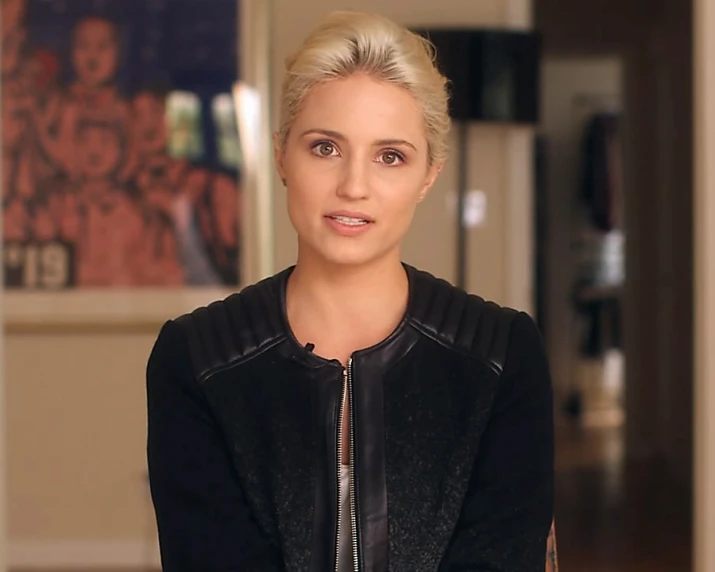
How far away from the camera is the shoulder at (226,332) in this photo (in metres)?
1.14

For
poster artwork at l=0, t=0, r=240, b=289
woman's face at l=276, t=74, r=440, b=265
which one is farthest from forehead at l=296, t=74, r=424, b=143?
poster artwork at l=0, t=0, r=240, b=289

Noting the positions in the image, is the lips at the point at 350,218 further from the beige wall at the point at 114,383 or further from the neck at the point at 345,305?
the beige wall at the point at 114,383

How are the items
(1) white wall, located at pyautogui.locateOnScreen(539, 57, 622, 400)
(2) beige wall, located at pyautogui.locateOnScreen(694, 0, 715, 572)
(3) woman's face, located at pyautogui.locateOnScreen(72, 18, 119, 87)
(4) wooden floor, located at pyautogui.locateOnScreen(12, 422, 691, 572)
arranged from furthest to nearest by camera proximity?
(1) white wall, located at pyautogui.locateOnScreen(539, 57, 622, 400)
(4) wooden floor, located at pyautogui.locateOnScreen(12, 422, 691, 572)
(3) woman's face, located at pyautogui.locateOnScreen(72, 18, 119, 87)
(2) beige wall, located at pyautogui.locateOnScreen(694, 0, 715, 572)

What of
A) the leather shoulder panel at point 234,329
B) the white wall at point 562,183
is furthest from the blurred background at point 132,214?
the white wall at point 562,183

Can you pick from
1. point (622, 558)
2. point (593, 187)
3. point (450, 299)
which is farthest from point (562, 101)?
point (450, 299)

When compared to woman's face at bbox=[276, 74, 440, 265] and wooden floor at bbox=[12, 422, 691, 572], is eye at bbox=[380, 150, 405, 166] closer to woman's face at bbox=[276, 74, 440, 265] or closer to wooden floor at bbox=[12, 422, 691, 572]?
woman's face at bbox=[276, 74, 440, 265]

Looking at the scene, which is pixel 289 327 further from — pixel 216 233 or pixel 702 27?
pixel 216 233

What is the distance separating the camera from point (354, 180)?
107 cm

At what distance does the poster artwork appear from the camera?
384cm

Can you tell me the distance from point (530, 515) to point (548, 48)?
620 centimetres

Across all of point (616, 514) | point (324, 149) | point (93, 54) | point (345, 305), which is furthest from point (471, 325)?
point (616, 514)

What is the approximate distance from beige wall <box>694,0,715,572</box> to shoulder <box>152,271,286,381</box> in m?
1.67

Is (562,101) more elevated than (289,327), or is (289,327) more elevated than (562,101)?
(562,101)

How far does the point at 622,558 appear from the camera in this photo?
3.98 m
